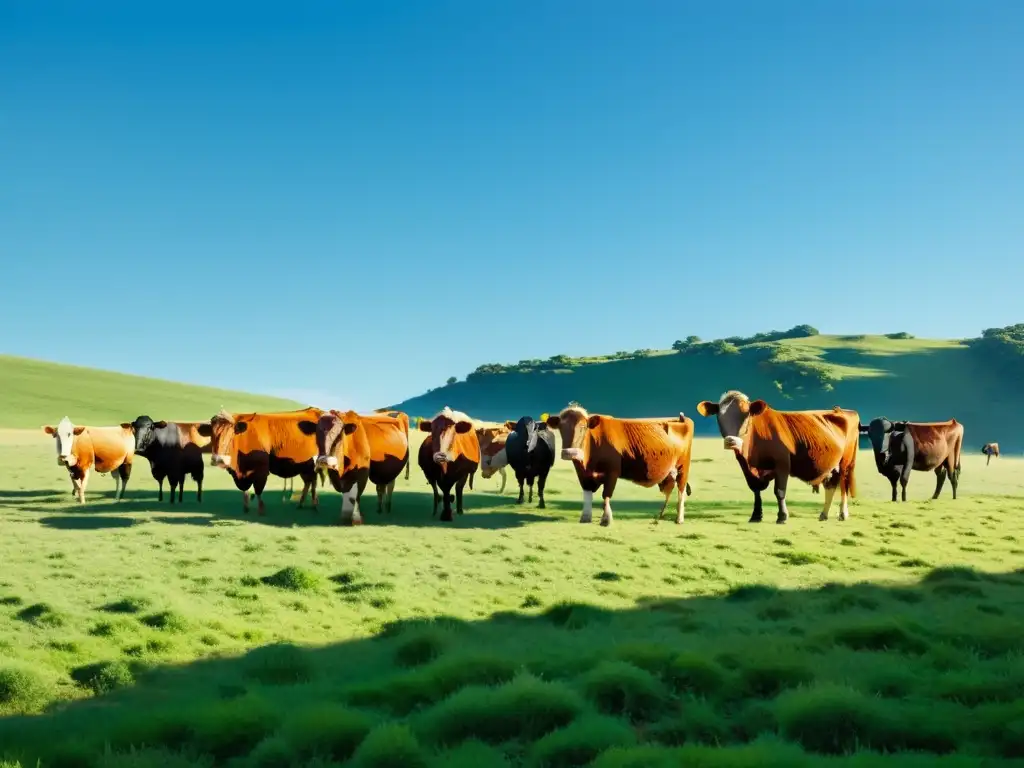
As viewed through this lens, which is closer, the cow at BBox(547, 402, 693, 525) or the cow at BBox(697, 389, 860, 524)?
the cow at BBox(547, 402, 693, 525)

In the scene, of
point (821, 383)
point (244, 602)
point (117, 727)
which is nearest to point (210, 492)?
point (244, 602)

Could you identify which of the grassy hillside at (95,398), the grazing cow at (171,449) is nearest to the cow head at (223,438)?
the grazing cow at (171,449)

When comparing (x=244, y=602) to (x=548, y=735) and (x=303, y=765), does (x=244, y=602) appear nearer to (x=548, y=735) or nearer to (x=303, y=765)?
(x=303, y=765)

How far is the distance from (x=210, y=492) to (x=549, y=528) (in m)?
12.0

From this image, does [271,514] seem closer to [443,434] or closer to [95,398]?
[443,434]

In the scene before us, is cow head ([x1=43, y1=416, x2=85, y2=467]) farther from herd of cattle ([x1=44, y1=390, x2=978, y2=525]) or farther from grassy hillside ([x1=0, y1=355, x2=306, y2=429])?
→ grassy hillside ([x1=0, y1=355, x2=306, y2=429])

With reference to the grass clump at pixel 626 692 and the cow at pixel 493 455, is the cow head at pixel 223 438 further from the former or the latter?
the grass clump at pixel 626 692

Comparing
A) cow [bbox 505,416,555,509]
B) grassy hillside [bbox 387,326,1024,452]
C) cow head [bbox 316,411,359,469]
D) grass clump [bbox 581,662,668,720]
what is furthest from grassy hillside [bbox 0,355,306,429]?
grass clump [bbox 581,662,668,720]

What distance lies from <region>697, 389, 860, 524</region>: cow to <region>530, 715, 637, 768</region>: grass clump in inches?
528

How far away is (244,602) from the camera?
11055mm

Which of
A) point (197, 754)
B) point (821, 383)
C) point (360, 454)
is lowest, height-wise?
point (197, 754)

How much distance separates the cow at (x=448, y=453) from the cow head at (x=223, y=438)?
191 inches

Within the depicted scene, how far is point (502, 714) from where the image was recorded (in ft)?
21.3

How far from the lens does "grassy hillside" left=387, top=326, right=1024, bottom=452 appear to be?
116m
